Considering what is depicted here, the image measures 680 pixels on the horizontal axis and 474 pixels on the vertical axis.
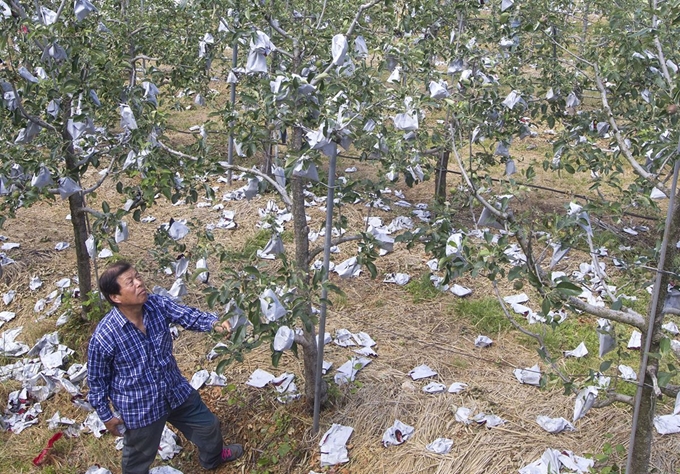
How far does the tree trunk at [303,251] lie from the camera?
314 cm

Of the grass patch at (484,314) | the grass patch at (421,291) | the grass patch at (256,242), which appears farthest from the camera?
the grass patch at (256,242)

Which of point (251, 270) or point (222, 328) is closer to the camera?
point (251, 270)

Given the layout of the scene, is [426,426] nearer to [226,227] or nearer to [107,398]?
[107,398]

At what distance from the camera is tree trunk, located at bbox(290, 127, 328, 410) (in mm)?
3137

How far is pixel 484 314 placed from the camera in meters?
4.38

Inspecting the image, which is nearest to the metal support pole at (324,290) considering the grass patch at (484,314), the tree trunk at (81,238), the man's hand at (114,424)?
the man's hand at (114,424)

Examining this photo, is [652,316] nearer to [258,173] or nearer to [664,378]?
[664,378]

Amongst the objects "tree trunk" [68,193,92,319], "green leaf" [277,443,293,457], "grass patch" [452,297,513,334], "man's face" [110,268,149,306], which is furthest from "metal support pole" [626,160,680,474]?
"tree trunk" [68,193,92,319]

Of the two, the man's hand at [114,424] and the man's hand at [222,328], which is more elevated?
the man's hand at [222,328]

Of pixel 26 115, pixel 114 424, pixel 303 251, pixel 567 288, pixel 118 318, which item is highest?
pixel 26 115

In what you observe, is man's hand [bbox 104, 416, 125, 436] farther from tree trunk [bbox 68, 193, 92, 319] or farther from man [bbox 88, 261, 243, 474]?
tree trunk [bbox 68, 193, 92, 319]

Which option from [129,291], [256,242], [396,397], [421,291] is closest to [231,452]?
[396,397]

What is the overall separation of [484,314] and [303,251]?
A: 5.53 feet

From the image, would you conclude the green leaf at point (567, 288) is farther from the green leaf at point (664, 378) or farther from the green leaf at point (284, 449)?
the green leaf at point (284, 449)
